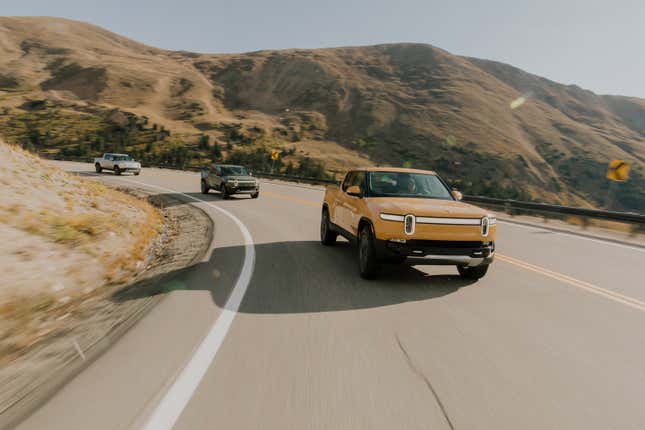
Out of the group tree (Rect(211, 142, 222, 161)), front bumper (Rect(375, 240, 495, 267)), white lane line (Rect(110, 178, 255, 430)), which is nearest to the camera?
white lane line (Rect(110, 178, 255, 430))

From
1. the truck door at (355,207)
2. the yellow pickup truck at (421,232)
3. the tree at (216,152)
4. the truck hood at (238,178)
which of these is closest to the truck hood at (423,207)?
the yellow pickup truck at (421,232)

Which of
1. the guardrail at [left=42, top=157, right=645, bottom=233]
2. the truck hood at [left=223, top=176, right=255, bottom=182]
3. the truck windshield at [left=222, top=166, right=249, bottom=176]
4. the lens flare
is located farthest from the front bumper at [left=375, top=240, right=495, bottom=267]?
the lens flare

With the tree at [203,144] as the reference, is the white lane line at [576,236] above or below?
below

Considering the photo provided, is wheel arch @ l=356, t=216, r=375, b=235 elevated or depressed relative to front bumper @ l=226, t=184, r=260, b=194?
elevated

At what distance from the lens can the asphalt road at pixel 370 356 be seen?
2910 mm

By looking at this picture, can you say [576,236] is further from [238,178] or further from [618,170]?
[238,178]

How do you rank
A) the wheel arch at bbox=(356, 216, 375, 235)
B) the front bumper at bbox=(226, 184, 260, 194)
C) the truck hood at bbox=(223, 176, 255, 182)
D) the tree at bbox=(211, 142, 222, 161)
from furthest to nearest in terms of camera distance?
the tree at bbox=(211, 142, 222, 161) < the truck hood at bbox=(223, 176, 255, 182) < the front bumper at bbox=(226, 184, 260, 194) < the wheel arch at bbox=(356, 216, 375, 235)

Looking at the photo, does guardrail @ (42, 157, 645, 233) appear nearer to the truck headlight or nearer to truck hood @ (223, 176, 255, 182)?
truck hood @ (223, 176, 255, 182)

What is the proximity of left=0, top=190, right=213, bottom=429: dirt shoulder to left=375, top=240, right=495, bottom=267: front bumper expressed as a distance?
303 centimetres

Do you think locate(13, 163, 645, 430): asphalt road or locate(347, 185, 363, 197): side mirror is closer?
locate(13, 163, 645, 430): asphalt road

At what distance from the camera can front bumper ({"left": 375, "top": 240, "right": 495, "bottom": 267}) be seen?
602 cm

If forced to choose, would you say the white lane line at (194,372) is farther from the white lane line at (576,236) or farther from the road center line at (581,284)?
the white lane line at (576,236)

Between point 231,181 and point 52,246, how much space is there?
12.7 metres

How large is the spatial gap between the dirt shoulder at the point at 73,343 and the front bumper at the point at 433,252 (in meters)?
3.03
